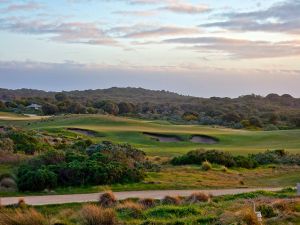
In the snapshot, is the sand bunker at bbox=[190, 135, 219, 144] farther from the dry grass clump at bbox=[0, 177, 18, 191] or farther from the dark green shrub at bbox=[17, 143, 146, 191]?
the dry grass clump at bbox=[0, 177, 18, 191]

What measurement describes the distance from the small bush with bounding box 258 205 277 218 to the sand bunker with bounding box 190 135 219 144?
3678 centimetres


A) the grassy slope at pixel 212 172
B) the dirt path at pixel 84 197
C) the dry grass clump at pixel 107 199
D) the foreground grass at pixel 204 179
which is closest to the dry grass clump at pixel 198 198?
the dirt path at pixel 84 197

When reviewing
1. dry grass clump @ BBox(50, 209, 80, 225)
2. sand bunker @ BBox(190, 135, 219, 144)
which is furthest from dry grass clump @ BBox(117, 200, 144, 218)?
sand bunker @ BBox(190, 135, 219, 144)

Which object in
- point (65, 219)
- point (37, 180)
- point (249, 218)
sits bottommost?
point (37, 180)

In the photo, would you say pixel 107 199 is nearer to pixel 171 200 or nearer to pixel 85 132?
pixel 171 200

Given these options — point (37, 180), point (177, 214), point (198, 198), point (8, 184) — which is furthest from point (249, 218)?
point (8, 184)

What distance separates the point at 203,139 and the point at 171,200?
3477 centimetres

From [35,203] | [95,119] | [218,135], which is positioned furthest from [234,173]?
[95,119]

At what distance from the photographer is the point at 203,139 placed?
51312 mm

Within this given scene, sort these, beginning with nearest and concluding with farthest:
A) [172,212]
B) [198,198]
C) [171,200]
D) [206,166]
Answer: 1. [172,212]
2. [171,200]
3. [198,198]
4. [206,166]

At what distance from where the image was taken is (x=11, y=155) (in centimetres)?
2744

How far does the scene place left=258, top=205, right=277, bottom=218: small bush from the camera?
13328 millimetres

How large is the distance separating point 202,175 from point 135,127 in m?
35.2

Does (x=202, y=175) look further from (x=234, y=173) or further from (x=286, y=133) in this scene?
(x=286, y=133)
